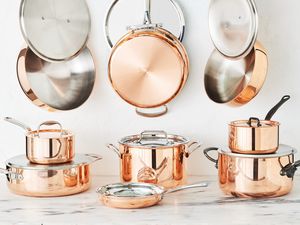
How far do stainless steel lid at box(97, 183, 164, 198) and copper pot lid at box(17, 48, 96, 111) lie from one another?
32cm

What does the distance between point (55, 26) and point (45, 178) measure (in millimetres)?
444

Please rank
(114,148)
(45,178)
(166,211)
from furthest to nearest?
1. (114,148)
2. (45,178)
3. (166,211)

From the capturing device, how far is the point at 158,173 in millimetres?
1663

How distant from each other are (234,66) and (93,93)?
A: 0.41m

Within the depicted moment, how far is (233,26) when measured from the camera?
171 centimetres

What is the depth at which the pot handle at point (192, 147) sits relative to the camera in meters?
1.73

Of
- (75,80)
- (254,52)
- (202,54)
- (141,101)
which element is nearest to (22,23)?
(75,80)

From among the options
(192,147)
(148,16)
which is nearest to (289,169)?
(192,147)

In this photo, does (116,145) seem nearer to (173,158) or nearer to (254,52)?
(173,158)

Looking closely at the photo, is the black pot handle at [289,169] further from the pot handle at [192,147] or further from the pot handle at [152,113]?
the pot handle at [152,113]

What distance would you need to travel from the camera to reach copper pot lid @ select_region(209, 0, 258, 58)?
1.64 meters

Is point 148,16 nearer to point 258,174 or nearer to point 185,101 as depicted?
point 185,101

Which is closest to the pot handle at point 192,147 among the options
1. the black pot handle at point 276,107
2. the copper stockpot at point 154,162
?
the copper stockpot at point 154,162

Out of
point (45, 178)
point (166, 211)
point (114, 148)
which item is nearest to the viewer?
point (166, 211)
